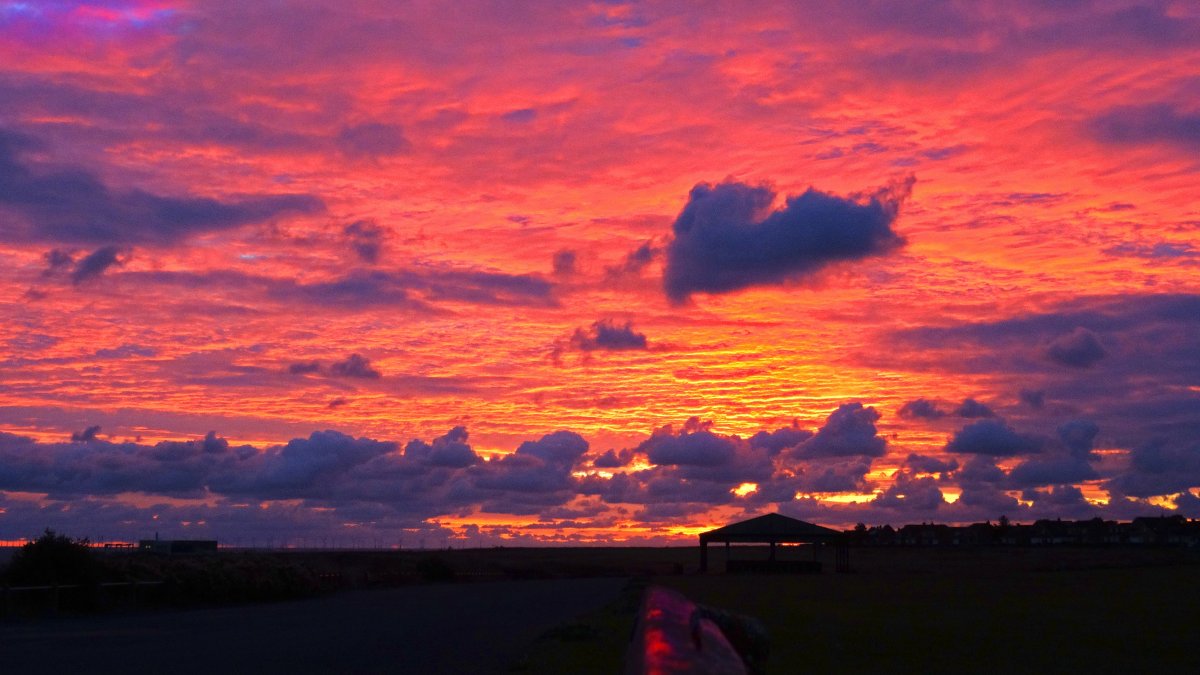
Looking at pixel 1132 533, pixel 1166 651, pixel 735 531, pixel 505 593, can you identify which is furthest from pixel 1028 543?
pixel 1166 651

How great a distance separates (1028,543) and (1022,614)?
162077mm

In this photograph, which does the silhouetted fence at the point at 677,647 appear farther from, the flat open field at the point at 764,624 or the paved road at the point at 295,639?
the paved road at the point at 295,639

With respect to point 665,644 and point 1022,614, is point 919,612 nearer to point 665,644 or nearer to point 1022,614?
point 1022,614

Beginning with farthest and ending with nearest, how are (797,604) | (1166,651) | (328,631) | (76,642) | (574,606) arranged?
(574,606) < (797,604) < (328,631) < (76,642) < (1166,651)

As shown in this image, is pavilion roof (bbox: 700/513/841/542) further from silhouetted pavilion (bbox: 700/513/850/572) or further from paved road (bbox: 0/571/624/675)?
paved road (bbox: 0/571/624/675)

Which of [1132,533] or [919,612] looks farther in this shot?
[1132,533]

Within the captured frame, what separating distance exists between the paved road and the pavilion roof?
76.3 ft

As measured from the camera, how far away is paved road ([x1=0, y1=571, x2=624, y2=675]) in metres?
20.5

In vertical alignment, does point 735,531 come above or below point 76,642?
above

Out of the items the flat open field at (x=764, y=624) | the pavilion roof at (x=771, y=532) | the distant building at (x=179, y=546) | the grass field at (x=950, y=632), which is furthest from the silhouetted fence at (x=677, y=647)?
the distant building at (x=179, y=546)

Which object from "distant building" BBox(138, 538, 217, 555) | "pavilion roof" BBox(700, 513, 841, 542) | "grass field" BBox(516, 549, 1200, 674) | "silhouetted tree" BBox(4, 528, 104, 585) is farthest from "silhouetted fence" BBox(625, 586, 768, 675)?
"distant building" BBox(138, 538, 217, 555)

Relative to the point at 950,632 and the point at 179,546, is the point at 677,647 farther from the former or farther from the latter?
the point at 179,546

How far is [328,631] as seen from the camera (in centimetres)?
2942

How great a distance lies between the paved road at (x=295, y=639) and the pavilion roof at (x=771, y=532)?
2325 cm
